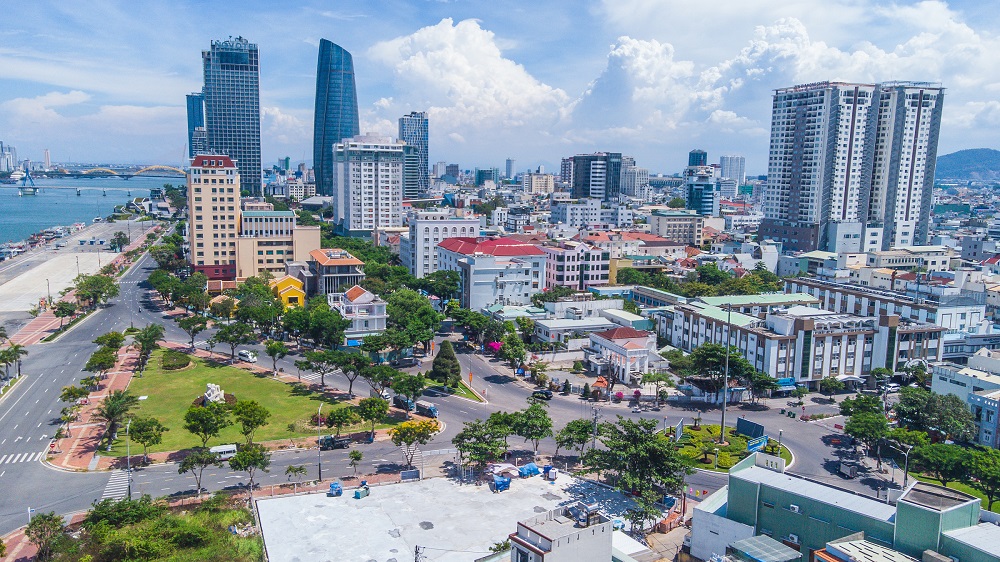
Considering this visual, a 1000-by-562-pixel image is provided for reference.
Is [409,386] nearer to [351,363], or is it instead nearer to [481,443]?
[351,363]

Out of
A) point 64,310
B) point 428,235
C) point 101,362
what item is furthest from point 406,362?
point 64,310

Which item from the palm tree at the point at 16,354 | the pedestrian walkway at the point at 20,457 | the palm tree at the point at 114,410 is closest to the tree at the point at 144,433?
the palm tree at the point at 114,410

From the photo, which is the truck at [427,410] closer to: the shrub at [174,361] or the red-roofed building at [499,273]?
the shrub at [174,361]

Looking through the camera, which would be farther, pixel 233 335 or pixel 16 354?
pixel 233 335

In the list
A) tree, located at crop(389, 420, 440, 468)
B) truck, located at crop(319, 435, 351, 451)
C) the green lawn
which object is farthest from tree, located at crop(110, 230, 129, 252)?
the green lawn

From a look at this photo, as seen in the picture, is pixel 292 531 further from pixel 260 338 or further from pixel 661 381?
pixel 260 338

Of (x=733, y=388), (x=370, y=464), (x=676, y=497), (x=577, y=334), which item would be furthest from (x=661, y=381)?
(x=370, y=464)

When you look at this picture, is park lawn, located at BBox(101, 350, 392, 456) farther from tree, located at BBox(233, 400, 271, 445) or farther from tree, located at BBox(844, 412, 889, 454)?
tree, located at BBox(844, 412, 889, 454)
